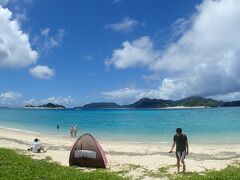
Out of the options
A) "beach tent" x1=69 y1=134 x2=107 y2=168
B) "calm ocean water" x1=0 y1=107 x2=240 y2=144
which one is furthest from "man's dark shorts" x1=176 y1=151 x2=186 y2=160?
"calm ocean water" x1=0 y1=107 x2=240 y2=144

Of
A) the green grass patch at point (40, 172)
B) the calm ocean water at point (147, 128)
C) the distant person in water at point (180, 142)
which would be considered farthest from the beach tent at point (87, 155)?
the calm ocean water at point (147, 128)

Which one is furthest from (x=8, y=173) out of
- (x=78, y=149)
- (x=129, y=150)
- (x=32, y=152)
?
(x=129, y=150)

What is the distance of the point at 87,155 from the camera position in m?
22.6

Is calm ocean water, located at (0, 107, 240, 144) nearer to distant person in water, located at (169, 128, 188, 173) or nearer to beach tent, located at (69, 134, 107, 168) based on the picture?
beach tent, located at (69, 134, 107, 168)

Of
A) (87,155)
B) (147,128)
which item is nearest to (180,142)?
(87,155)

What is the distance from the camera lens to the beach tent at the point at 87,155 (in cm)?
2248

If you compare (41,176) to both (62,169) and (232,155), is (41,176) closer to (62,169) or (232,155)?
(62,169)

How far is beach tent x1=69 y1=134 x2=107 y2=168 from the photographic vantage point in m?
22.5

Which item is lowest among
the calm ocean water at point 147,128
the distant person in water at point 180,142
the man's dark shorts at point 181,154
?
the calm ocean water at point 147,128

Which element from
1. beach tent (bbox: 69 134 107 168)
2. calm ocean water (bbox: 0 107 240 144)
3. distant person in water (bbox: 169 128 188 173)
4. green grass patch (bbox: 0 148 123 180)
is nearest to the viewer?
green grass patch (bbox: 0 148 123 180)

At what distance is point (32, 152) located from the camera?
102 ft

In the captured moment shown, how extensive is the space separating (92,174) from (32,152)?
44.9 feet

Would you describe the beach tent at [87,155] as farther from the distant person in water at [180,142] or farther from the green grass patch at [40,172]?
the distant person in water at [180,142]

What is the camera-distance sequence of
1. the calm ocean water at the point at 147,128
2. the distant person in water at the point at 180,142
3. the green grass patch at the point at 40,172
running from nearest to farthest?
the green grass patch at the point at 40,172
the distant person in water at the point at 180,142
the calm ocean water at the point at 147,128
